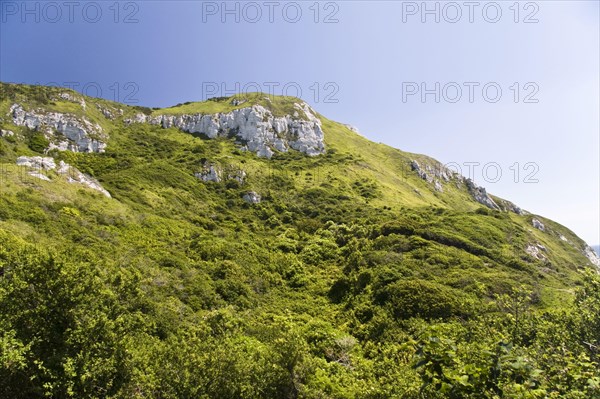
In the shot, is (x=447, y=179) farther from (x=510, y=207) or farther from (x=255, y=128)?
(x=255, y=128)

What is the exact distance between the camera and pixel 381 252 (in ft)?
167

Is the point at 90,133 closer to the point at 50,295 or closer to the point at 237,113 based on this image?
the point at 237,113

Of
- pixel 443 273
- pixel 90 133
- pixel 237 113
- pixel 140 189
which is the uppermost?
pixel 237 113

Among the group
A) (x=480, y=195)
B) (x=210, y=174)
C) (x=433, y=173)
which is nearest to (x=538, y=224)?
(x=480, y=195)

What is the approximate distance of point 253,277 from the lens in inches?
1752

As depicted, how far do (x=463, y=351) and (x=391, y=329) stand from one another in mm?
28100

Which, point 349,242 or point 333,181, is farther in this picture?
point 333,181

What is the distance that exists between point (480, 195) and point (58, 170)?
137 m

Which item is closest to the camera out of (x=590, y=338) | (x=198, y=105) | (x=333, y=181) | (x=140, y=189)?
(x=590, y=338)

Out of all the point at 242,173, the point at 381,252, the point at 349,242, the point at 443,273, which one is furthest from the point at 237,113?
the point at 443,273

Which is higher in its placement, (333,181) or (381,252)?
(333,181)

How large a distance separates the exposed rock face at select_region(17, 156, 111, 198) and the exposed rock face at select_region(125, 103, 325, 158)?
200ft

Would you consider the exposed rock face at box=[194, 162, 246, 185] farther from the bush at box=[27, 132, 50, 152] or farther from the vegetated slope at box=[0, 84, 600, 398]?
the bush at box=[27, 132, 50, 152]

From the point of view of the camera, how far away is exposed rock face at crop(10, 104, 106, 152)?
85000 millimetres
